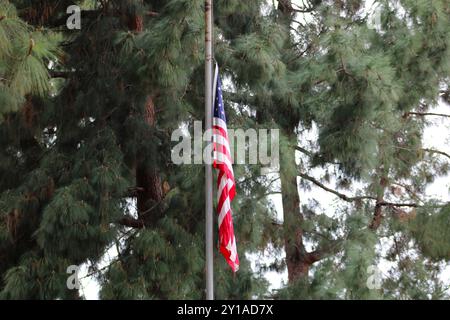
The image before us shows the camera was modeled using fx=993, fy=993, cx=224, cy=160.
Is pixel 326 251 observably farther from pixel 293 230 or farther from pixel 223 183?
pixel 223 183

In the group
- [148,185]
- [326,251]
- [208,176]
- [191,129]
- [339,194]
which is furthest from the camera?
[339,194]

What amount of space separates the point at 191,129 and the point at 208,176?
265 centimetres

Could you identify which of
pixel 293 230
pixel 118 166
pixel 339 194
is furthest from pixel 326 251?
pixel 118 166

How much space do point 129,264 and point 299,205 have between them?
3.29m

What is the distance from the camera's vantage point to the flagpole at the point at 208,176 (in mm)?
8359

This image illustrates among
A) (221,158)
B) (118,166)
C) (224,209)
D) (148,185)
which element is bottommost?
(224,209)

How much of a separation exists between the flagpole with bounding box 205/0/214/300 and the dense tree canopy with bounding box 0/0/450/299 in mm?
1000

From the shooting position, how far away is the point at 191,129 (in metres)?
11.1

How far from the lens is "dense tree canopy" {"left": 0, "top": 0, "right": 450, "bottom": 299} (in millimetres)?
10266

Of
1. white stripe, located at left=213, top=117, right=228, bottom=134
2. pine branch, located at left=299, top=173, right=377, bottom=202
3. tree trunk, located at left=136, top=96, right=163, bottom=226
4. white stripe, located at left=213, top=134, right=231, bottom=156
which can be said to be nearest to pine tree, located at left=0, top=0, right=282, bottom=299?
tree trunk, located at left=136, top=96, right=163, bottom=226

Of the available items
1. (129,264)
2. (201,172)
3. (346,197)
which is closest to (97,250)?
(129,264)

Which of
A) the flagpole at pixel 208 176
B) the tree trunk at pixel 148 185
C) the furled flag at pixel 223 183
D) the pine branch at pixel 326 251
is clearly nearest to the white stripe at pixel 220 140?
the furled flag at pixel 223 183

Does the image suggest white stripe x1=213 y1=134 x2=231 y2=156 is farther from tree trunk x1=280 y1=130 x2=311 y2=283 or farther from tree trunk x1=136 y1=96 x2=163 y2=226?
tree trunk x1=280 y1=130 x2=311 y2=283
